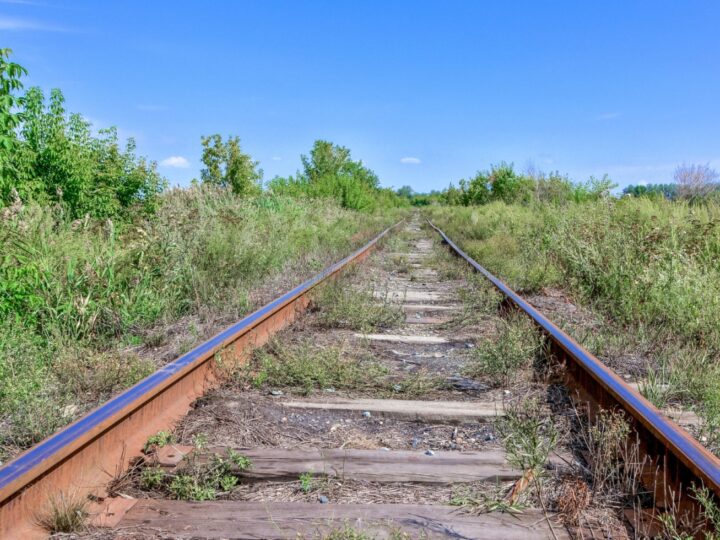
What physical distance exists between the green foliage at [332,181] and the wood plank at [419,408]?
582 inches

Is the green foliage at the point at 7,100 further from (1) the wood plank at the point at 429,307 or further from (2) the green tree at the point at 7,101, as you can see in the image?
(1) the wood plank at the point at 429,307

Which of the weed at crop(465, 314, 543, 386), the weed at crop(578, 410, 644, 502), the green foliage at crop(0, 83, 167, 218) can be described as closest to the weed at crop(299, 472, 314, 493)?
the weed at crop(578, 410, 644, 502)

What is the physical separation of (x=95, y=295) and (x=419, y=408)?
2989 millimetres

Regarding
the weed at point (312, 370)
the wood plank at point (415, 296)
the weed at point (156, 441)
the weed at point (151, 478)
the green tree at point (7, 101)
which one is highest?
the green tree at point (7, 101)

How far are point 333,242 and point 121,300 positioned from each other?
8182 millimetres

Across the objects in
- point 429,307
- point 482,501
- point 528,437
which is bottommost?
point 482,501

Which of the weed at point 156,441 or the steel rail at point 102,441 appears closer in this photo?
the steel rail at point 102,441

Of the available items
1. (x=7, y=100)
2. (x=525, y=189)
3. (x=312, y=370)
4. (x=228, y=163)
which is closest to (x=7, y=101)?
(x=7, y=100)

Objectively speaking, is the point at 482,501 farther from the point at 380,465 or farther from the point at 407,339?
the point at 407,339

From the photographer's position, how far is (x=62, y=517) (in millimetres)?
2002

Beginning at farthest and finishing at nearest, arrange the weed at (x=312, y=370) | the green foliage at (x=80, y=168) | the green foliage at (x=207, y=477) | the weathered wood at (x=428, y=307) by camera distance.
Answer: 1. the green foliage at (x=80, y=168)
2. the weathered wood at (x=428, y=307)
3. the weed at (x=312, y=370)
4. the green foliage at (x=207, y=477)

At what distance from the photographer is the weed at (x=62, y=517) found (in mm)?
2006

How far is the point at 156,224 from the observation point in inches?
260

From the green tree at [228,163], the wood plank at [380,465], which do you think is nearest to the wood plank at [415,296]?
the wood plank at [380,465]
